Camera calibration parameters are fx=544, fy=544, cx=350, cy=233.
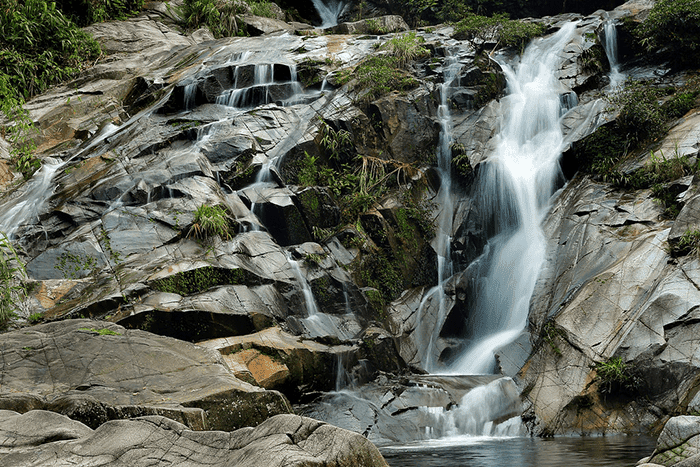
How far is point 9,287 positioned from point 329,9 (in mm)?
22256

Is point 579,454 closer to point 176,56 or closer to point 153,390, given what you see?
point 153,390

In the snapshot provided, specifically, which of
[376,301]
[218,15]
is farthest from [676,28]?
[218,15]

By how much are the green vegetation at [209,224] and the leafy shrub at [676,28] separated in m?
13.7

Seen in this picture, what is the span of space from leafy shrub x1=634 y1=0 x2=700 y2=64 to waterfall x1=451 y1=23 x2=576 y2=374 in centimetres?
284

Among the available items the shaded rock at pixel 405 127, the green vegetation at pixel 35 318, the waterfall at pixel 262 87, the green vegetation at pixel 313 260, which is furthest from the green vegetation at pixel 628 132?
the green vegetation at pixel 35 318

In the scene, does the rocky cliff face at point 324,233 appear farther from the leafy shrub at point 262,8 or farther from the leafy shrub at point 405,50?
the leafy shrub at point 262,8

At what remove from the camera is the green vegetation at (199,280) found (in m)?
9.30

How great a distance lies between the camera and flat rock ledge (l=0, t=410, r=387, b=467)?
3.88 meters

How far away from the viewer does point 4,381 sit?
251 inches

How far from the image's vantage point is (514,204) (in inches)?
532

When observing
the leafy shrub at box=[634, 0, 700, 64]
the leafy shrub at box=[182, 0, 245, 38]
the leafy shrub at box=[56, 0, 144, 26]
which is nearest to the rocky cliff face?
the leafy shrub at box=[634, 0, 700, 64]

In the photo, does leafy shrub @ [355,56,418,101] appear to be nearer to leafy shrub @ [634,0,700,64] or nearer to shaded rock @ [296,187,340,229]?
shaded rock @ [296,187,340,229]

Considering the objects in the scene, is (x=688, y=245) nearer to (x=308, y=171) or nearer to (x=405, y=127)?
(x=405, y=127)

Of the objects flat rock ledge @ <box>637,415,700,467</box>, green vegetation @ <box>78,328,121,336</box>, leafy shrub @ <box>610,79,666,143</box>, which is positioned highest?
leafy shrub @ <box>610,79,666,143</box>
